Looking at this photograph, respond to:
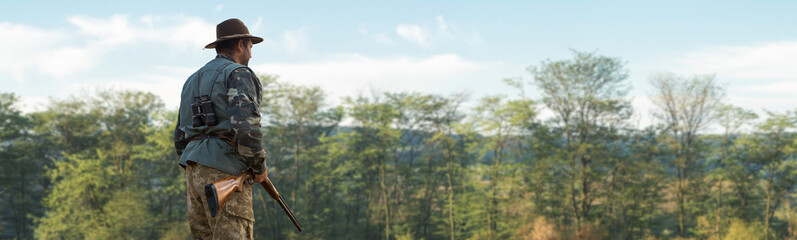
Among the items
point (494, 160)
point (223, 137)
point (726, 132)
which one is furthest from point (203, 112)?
point (726, 132)

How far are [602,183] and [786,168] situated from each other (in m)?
14.1

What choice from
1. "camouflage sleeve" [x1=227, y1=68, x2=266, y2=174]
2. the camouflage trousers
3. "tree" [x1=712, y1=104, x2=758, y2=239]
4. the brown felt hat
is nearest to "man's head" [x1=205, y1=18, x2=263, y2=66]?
the brown felt hat

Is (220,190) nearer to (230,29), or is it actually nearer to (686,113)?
(230,29)

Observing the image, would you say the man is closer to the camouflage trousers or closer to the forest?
the camouflage trousers

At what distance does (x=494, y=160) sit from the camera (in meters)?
44.2

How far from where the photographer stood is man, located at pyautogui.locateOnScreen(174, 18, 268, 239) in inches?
151

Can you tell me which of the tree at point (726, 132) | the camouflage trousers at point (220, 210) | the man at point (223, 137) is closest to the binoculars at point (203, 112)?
the man at point (223, 137)

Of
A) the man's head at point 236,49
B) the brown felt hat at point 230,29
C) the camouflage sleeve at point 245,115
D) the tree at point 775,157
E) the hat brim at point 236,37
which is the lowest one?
the tree at point 775,157

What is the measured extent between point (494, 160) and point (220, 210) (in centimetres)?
4134

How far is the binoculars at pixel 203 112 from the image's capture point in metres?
3.97

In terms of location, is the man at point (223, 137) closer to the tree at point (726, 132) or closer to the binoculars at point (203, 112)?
the binoculars at point (203, 112)

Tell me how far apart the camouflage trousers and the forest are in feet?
130

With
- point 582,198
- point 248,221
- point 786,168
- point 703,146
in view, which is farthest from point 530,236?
point 248,221

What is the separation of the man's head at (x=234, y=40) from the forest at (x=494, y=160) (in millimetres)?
39549
